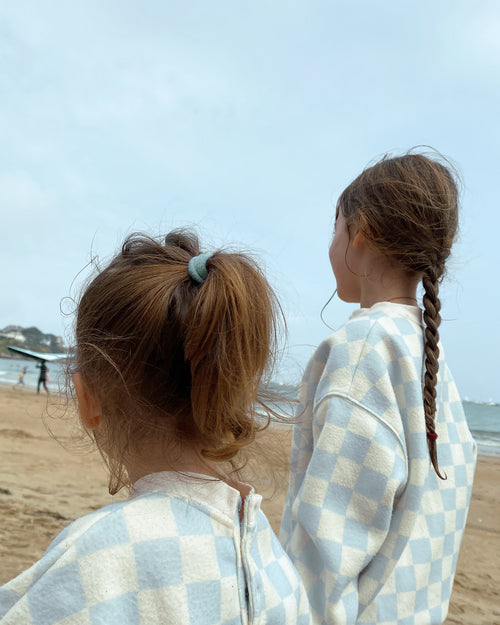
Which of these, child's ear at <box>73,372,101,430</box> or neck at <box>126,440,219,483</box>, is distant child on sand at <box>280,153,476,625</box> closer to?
Answer: neck at <box>126,440,219,483</box>

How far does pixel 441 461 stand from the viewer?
1315mm

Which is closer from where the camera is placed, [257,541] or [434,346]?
[257,541]

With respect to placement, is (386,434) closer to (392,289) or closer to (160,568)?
(392,289)

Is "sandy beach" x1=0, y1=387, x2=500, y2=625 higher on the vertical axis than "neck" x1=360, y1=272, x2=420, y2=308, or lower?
lower

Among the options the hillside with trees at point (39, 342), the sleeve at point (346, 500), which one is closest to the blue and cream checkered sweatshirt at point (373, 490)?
the sleeve at point (346, 500)

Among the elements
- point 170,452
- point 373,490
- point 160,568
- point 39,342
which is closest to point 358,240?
Result: point 373,490

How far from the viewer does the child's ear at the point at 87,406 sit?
111cm

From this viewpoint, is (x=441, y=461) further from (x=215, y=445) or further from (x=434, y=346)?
(x=215, y=445)

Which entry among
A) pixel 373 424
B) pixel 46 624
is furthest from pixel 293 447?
pixel 46 624

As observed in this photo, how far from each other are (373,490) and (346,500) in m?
0.06

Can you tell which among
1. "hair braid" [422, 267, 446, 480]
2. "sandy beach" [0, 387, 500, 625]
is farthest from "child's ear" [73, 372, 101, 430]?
"hair braid" [422, 267, 446, 480]

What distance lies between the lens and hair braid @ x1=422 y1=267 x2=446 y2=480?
1238 mm

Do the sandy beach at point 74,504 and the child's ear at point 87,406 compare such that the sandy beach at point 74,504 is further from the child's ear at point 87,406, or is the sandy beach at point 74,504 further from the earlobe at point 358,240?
the earlobe at point 358,240

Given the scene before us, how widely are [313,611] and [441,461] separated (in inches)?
18.1
